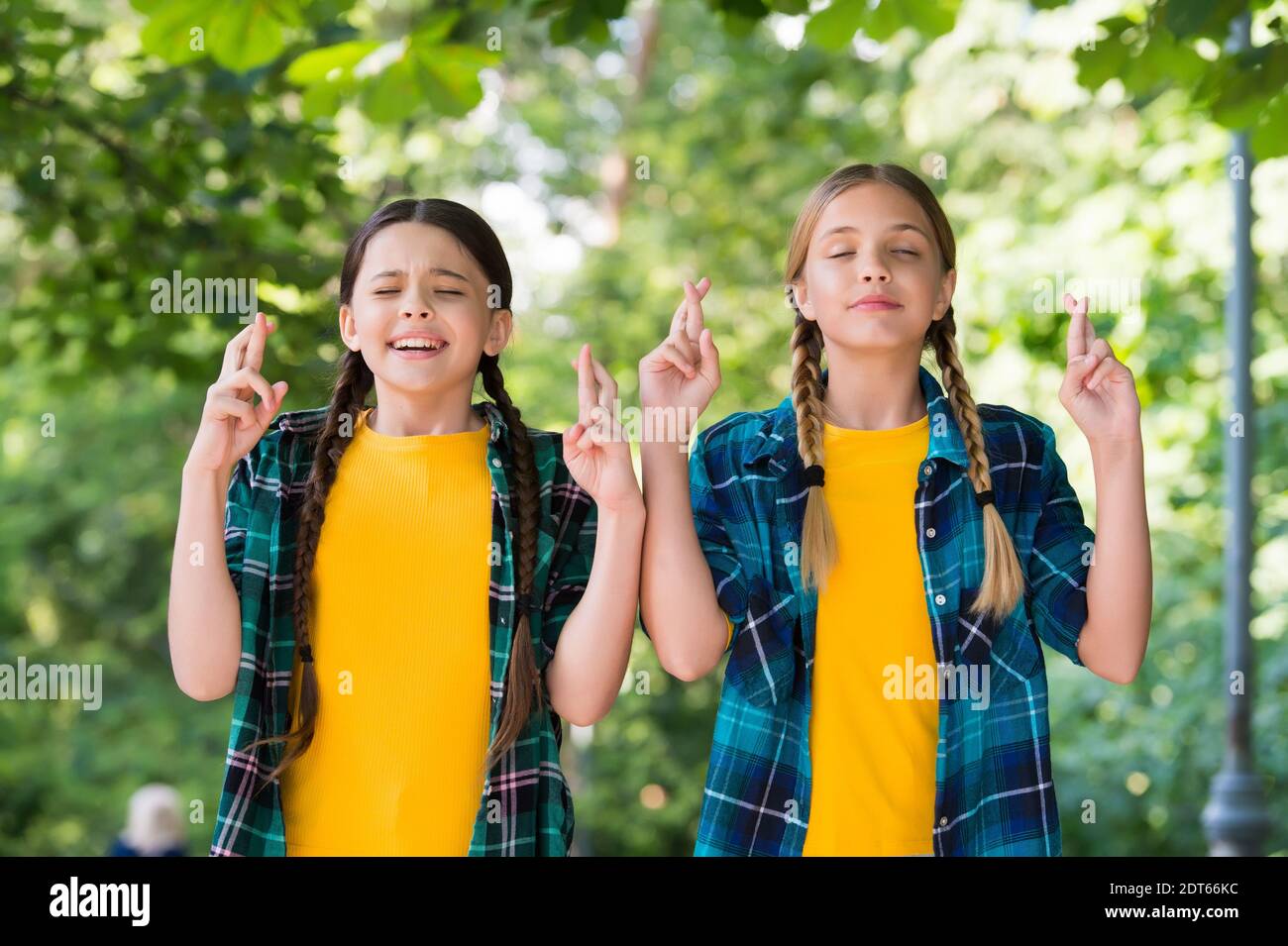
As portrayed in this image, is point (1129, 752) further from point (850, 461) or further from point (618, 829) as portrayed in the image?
point (850, 461)

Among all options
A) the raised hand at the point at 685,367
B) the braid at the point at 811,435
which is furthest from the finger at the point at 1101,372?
the raised hand at the point at 685,367

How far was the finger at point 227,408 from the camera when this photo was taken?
2.23 meters

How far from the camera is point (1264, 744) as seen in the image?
773 centimetres

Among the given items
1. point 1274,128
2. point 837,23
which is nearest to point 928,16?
point 837,23

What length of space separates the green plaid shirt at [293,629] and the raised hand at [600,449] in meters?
0.20

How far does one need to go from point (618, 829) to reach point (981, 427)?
436 inches

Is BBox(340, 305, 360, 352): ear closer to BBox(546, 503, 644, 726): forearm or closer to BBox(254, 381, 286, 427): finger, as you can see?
BBox(254, 381, 286, 427): finger

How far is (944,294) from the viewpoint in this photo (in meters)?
2.58

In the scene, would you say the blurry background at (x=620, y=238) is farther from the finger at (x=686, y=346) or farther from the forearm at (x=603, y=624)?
the finger at (x=686, y=346)

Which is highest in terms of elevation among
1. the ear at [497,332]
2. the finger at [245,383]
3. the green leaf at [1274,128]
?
the green leaf at [1274,128]

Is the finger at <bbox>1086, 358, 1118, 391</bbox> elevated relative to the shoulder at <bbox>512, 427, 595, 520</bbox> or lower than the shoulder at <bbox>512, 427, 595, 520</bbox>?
elevated

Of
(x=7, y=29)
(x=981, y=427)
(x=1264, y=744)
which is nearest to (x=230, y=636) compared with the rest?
(x=981, y=427)

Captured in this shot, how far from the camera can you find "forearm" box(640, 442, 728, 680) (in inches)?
90.3

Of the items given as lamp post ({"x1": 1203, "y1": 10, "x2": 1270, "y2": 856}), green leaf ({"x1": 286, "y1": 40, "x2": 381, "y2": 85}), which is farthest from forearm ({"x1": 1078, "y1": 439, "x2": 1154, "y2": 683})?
lamp post ({"x1": 1203, "y1": 10, "x2": 1270, "y2": 856})
